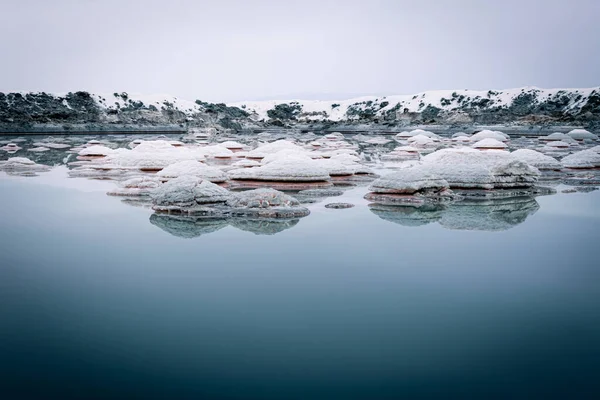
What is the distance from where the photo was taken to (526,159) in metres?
10.8

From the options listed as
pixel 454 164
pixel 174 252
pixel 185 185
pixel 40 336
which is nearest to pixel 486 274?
pixel 174 252

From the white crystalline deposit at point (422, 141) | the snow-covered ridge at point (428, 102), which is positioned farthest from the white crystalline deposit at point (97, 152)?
the snow-covered ridge at point (428, 102)

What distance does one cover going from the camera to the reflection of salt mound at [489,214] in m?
5.66

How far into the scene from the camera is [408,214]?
20.9 ft

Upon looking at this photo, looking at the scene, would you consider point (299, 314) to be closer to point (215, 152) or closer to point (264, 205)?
point (264, 205)

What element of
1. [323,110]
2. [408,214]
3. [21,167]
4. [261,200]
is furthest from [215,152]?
[323,110]

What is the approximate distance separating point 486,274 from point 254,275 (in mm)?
1715

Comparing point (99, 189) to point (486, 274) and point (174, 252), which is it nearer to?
point (174, 252)

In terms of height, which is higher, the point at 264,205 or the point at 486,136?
the point at 486,136

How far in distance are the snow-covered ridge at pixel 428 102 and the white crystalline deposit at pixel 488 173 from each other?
44408mm

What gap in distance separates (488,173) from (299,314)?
5.94m

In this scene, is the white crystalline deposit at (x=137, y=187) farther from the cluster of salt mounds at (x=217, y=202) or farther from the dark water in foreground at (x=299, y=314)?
the dark water in foreground at (x=299, y=314)

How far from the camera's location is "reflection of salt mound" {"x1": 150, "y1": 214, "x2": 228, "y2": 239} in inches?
202

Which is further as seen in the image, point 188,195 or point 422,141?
point 422,141
